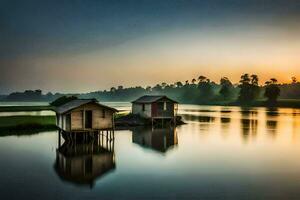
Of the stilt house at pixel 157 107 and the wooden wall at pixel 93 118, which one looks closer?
the wooden wall at pixel 93 118

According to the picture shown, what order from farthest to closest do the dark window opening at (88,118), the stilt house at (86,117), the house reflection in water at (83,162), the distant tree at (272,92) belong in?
1. the distant tree at (272,92)
2. the dark window opening at (88,118)
3. the stilt house at (86,117)
4. the house reflection in water at (83,162)

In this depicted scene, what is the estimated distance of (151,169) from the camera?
89.6 feet

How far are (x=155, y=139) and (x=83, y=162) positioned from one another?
667 inches

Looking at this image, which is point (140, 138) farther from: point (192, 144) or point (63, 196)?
point (63, 196)

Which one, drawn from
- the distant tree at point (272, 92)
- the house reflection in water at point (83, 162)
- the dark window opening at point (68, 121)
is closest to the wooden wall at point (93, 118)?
the dark window opening at point (68, 121)

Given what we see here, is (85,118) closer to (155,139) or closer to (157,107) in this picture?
(155,139)

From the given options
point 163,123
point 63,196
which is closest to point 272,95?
point 163,123

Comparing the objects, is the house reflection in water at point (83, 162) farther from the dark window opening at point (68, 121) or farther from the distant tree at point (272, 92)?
the distant tree at point (272, 92)

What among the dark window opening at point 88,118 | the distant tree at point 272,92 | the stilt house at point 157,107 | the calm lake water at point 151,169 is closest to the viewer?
the calm lake water at point 151,169

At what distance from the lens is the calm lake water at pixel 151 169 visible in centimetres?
2097

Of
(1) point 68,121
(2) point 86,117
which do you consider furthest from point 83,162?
(2) point 86,117

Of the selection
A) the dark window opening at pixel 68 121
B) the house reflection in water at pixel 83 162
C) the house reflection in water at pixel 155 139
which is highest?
the dark window opening at pixel 68 121

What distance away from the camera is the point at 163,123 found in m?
64.8

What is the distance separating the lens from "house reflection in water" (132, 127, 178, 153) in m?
39.2
